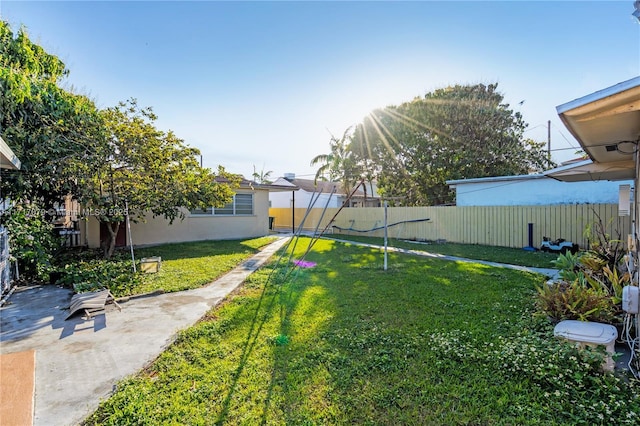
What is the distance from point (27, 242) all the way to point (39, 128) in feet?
8.76

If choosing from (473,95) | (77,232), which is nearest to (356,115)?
(473,95)

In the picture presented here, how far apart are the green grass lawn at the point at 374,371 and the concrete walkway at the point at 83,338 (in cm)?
26

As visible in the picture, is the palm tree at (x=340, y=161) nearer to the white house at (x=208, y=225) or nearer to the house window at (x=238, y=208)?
the white house at (x=208, y=225)

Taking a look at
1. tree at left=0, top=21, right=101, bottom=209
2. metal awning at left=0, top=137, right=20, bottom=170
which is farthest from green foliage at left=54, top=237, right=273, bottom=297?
metal awning at left=0, top=137, right=20, bottom=170

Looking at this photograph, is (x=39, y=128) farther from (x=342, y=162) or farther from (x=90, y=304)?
(x=342, y=162)

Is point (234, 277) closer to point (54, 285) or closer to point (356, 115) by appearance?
point (54, 285)

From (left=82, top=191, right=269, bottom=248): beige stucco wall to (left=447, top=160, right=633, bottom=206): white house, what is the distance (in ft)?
31.2

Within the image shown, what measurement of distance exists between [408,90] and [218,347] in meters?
17.6

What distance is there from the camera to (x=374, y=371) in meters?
3.12

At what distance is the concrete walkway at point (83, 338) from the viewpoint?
277 cm

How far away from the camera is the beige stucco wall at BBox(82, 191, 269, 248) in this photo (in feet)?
39.2

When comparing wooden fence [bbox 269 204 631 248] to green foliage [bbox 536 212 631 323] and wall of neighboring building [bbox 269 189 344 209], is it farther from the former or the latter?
wall of neighboring building [bbox 269 189 344 209]

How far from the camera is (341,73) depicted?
952 centimetres

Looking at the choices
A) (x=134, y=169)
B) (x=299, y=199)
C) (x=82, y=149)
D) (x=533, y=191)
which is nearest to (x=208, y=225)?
(x=134, y=169)
